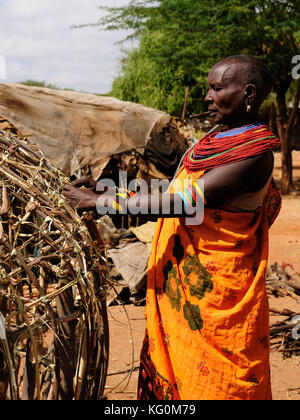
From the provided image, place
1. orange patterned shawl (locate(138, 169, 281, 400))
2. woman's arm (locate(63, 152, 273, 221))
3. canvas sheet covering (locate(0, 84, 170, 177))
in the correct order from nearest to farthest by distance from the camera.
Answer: woman's arm (locate(63, 152, 273, 221)), orange patterned shawl (locate(138, 169, 281, 400)), canvas sheet covering (locate(0, 84, 170, 177))

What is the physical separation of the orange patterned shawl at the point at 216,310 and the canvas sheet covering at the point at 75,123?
159 inches

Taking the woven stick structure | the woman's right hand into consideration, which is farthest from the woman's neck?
the woven stick structure

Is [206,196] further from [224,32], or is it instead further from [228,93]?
[224,32]

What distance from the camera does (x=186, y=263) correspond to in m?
1.92

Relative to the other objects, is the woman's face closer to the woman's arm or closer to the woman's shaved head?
the woman's shaved head

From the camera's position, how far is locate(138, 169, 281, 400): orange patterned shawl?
6.13ft

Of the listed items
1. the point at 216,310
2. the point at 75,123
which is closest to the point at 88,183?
the point at 216,310

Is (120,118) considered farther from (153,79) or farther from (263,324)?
(153,79)

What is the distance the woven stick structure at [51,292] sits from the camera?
5.02ft

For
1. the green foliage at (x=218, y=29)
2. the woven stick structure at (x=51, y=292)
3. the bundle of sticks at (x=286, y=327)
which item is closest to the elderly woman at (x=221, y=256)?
the woven stick structure at (x=51, y=292)

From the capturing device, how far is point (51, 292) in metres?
1.59

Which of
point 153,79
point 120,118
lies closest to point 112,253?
point 120,118

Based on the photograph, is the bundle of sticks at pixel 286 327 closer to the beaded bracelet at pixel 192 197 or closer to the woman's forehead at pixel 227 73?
the beaded bracelet at pixel 192 197

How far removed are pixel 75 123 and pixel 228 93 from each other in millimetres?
4799
